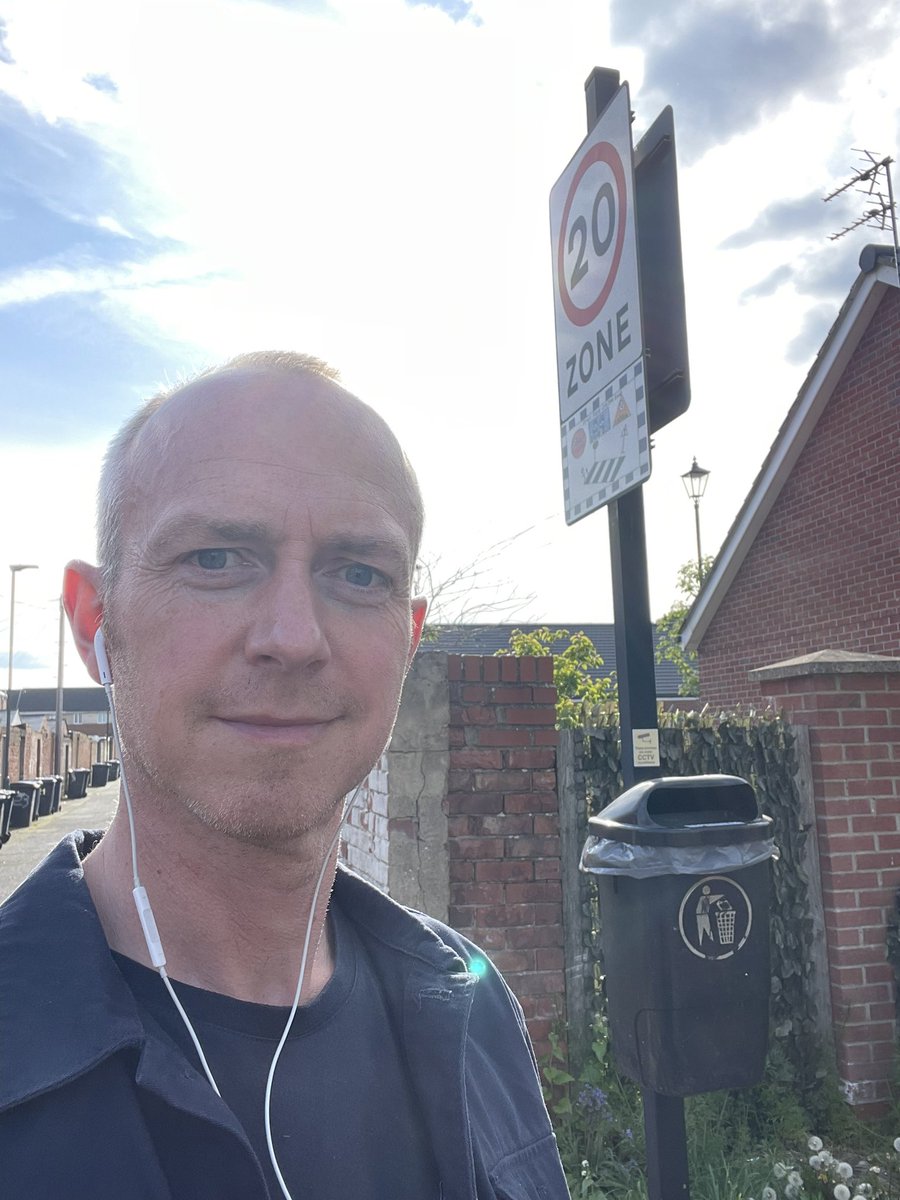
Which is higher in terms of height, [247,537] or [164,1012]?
[247,537]

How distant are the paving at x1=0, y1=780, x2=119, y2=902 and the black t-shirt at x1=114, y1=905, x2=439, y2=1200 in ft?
24.7

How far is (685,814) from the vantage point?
9.07 ft

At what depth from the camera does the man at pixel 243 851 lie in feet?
3.66

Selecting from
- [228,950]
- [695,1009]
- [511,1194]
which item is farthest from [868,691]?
[228,950]

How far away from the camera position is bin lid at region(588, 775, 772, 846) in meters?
2.55

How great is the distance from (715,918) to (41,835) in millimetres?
19870

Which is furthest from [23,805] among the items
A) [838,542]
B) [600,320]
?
[600,320]

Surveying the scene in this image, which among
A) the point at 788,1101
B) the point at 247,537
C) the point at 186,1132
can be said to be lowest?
the point at 788,1101

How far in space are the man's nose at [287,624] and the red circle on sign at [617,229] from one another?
1.88 metres

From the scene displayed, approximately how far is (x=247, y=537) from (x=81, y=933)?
57 cm

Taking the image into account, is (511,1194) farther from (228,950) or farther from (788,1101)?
(788,1101)

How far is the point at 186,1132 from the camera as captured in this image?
1.11 m

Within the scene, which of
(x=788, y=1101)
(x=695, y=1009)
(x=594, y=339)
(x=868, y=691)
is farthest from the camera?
(x=868, y=691)

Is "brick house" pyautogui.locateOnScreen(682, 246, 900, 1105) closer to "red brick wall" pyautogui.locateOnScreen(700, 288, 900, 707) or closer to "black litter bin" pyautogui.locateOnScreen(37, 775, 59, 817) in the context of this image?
"red brick wall" pyautogui.locateOnScreen(700, 288, 900, 707)
